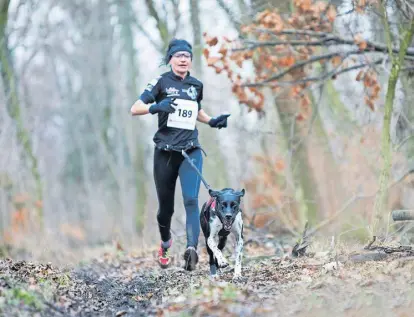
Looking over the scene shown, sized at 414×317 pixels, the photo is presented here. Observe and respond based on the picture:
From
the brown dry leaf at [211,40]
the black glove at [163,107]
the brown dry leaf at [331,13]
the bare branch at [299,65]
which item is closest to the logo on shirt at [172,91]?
the black glove at [163,107]

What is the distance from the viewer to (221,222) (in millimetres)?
7672

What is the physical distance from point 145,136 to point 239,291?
85.5ft

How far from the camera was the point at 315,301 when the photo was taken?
626 cm

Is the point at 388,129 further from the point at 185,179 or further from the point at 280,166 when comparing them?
the point at 280,166

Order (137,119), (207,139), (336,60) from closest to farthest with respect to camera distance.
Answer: (336,60) → (207,139) → (137,119)

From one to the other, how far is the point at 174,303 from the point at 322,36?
21.7ft

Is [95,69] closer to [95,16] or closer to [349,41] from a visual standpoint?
[95,16]

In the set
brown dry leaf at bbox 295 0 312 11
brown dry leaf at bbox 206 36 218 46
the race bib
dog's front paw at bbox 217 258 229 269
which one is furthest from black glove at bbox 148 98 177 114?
brown dry leaf at bbox 295 0 312 11

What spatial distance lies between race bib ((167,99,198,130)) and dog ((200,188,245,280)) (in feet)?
3.18

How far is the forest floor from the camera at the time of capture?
608cm

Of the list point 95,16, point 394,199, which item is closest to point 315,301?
point 394,199

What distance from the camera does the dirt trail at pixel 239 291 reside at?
6069mm

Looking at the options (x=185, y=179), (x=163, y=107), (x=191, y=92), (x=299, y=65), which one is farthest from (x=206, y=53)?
(x=163, y=107)

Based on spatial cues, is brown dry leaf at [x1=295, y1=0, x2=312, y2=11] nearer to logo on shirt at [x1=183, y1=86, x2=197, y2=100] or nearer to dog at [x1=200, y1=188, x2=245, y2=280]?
logo on shirt at [x1=183, y1=86, x2=197, y2=100]
